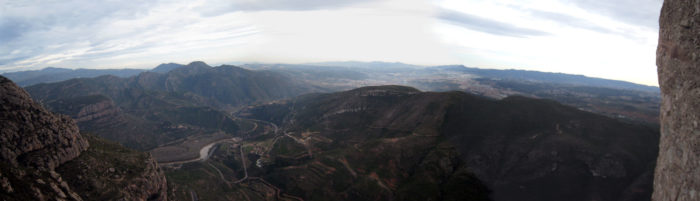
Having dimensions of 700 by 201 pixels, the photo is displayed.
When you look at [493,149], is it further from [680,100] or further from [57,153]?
[57,153]

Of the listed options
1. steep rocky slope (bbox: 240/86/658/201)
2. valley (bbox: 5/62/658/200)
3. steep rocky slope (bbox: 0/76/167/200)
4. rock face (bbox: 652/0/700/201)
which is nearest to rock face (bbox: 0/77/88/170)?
steep rocky slope (bbox: 0/76/167/200)

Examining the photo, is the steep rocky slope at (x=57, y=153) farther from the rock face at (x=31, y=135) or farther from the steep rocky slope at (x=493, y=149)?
the steep rocky slope at (x=493, y=149)

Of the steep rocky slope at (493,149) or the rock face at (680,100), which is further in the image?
the steep rocky slope at (493,149)

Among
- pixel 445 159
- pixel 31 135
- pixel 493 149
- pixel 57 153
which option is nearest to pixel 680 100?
pixel 445 159

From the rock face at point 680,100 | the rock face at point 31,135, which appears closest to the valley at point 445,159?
the rock face at point 31,135

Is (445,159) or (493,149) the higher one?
(493,149)

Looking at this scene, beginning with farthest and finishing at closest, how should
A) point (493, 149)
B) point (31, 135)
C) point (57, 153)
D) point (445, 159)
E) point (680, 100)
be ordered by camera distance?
point (445, 159) → point (493, 149) → point (57, 153) → point (31, 135) → point (680, 100)

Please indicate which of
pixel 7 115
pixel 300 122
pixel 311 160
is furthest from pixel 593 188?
pixel 300 122
